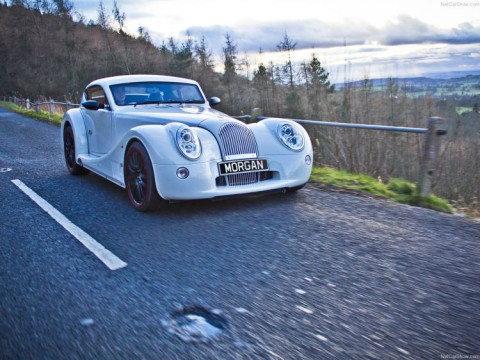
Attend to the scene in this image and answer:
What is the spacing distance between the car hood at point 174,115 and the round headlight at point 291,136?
578mm

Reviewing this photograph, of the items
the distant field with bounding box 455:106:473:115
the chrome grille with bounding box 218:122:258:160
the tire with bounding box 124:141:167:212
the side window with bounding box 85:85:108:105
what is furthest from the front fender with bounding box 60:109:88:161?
the distant field with bounding box 455:106:473:115

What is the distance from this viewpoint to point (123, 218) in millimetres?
4262

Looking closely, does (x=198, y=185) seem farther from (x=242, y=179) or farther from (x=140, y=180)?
(x=140, y=180)

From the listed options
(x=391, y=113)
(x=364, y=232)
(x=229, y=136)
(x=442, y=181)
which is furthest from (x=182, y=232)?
(x=391, y=113)

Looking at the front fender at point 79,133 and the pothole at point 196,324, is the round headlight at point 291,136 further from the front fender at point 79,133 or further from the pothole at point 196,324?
the front fender at point 79,133

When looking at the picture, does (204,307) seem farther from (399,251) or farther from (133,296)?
(399,251)

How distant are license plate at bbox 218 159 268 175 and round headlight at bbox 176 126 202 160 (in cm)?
28

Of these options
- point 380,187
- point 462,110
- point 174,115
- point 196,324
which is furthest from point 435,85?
point 196,324

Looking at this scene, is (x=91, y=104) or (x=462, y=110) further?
(x=462, y=110)

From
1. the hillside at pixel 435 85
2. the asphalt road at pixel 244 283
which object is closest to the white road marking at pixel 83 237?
the asphalt road at pixel 244 283

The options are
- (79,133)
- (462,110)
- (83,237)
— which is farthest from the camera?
(462,110)

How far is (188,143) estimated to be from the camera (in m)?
4.19

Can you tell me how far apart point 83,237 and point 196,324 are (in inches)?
72.9

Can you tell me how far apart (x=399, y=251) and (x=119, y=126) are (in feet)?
12.1
